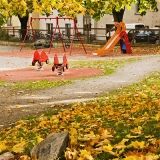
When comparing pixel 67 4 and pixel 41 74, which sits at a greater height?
pixel 67 4

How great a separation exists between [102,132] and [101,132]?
0.10 meters

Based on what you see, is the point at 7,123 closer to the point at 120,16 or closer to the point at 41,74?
the point at 41,74

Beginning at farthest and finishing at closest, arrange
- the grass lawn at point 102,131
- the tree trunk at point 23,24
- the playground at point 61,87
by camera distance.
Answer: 1. the tree trunk at point 23,24
2. the playground at point 61,87
3. the grass lawn at point 102,131

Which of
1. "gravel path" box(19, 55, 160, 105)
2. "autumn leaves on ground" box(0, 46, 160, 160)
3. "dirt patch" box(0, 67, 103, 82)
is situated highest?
"autumn leaves on ground" box(0, 46, 160, 160)

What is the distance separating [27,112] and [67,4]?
4834mm

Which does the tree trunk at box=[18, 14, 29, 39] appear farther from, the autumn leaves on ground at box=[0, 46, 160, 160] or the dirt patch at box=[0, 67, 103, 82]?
the autumn leaves on ground at box=[0, 46, 160, 160]

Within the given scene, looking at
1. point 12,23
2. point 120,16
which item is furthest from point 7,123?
point 12,23

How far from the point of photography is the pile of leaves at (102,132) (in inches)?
193

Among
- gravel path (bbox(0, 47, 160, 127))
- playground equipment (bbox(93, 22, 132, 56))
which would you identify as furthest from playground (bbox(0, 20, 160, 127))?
playground equipment (bbox(93, 22, 132, 56))

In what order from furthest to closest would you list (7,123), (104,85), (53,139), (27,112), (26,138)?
(104,85)
(27,112)
(7,123)
(26,138)
(53,139)

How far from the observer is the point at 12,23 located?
63.7 meters

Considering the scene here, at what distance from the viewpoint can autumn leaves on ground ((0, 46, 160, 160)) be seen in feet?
16.1

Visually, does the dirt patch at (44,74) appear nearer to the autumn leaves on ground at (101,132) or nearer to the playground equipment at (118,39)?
the autumn leaves on ground at (101,132)

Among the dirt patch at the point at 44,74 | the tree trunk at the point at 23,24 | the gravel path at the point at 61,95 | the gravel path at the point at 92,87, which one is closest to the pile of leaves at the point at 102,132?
the gravel path at the point at 61,95
